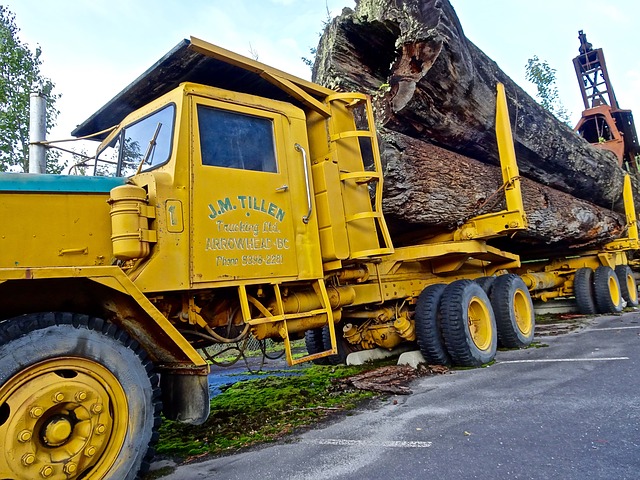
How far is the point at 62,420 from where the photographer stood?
2.34 metres

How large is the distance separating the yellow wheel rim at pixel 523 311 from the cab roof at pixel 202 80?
420 centimetres

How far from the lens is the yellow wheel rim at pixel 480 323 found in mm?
5707

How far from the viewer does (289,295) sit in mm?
4031

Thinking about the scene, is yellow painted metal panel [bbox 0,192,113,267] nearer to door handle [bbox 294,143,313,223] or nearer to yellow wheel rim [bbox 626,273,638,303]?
door handle [bbox 294,143,313,223]

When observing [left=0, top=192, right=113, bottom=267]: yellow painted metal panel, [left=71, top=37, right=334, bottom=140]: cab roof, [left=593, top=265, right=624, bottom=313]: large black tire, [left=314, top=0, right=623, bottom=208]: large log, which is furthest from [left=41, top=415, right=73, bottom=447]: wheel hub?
[left=593, top=265, right=624, bottom=313]: large black tire

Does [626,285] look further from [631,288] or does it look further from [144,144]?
[144,144]

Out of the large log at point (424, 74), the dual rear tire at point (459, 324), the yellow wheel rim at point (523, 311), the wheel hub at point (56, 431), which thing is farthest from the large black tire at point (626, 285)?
the wheel hub at point (56, 431)

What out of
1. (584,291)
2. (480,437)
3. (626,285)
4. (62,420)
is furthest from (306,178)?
(626,285)

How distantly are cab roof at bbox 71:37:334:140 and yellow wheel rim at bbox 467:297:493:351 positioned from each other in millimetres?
3097

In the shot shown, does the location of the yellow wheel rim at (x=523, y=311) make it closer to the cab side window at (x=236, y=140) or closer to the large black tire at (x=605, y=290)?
the large black tire at (x=605, y=290)

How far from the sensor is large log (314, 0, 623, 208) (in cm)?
484

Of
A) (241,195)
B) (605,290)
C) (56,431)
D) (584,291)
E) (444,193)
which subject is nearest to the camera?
(56,431)

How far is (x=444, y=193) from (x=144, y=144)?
3.37 meters

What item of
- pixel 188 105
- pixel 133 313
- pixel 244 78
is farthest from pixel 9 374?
pixel 244 78
